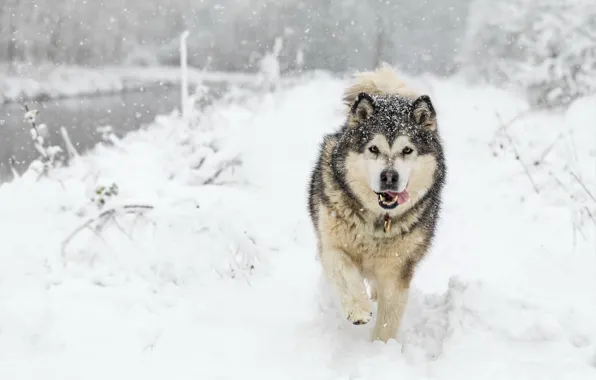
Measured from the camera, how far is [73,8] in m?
27.0

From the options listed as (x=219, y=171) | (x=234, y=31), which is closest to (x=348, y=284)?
(x=219, y=171)

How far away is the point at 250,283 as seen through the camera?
436 centimetres

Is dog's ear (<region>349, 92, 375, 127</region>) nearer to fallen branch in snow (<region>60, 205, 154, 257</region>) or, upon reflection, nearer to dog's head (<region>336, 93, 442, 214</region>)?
dog's head (<region>336, 93, 442, 214</region>)

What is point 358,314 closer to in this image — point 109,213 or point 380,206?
point 380,206

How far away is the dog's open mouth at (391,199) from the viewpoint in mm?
3223

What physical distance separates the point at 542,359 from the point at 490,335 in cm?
37

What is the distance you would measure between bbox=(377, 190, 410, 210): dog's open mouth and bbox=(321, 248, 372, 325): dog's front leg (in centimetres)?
44

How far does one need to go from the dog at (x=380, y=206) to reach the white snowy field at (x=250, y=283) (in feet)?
1.08

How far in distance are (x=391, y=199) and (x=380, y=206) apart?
0.26 feet

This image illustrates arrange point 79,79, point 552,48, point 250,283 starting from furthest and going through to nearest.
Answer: point 79,79, point 552,48, point 250,283

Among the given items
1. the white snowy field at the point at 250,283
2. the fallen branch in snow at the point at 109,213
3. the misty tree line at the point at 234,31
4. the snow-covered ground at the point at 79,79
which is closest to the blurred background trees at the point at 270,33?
the misty tree line at the point at 234,31

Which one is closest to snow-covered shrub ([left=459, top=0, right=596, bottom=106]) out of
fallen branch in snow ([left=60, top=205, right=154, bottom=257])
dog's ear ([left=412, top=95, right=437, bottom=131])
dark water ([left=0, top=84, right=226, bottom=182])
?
dark water ([left=0, top=84, right=226, bottom=182])

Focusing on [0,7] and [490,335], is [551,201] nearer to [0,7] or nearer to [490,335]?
[490,335]

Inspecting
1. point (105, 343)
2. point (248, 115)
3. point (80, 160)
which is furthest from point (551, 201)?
point (248, 115)
